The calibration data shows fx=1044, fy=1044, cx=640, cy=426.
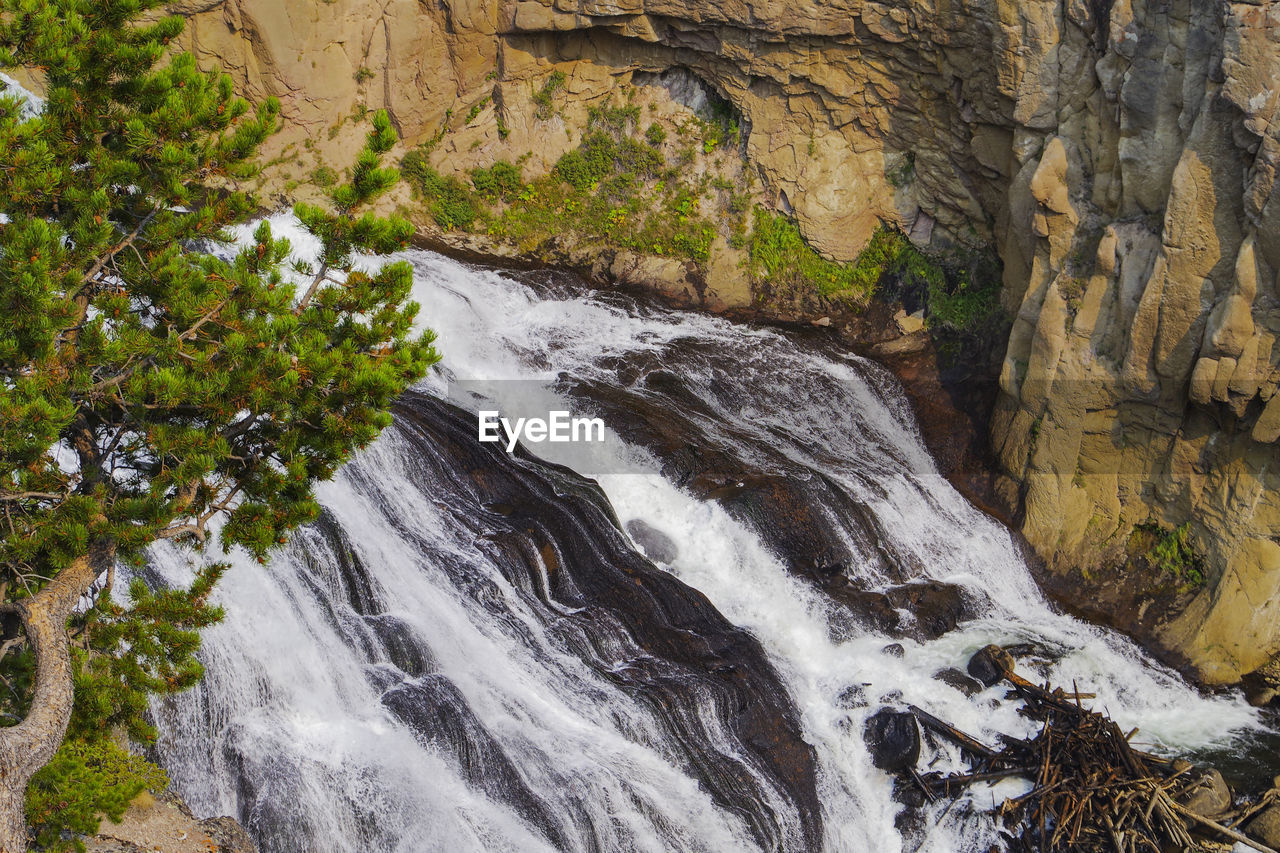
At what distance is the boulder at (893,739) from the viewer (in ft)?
35.9

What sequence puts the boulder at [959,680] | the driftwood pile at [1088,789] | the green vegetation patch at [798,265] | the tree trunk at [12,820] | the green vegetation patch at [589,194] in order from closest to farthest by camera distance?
the tree trunk at [12,820] < the driftwood pile at [1088,789] < the boulder at [959,680] < the green vegetation patch at [798,265] < the green vegetation patch at [589,194]

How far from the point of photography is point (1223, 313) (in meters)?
11.9

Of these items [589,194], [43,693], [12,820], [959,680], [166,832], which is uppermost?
[589,194]

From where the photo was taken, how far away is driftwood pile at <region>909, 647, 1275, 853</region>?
10273 millimetres

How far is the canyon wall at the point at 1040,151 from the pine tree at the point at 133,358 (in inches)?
367

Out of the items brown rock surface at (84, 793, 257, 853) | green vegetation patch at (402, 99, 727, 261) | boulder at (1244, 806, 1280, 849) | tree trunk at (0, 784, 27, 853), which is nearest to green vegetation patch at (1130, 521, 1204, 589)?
boulder at (1244, 806, 1280, 849)

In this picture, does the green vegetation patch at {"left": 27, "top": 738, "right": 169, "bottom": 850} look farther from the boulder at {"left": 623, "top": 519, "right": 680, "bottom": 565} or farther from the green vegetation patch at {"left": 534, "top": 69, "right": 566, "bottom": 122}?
the green vegetation patch at {"left": 534, "top": 69, "right": 566, "bottom": 122}

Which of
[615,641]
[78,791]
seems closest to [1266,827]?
[615,641]

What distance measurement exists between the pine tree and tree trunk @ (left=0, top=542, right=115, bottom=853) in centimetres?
1

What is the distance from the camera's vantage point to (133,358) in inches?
278

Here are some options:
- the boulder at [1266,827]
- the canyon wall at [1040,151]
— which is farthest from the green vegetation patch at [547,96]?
the boulder at [1266,827]

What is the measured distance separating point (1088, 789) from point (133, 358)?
9.58 m

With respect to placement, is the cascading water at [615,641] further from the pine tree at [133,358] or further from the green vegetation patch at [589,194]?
the green vegetation patch at [589,194]

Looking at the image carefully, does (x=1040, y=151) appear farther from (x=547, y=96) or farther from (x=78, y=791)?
(x=78, y=791)
